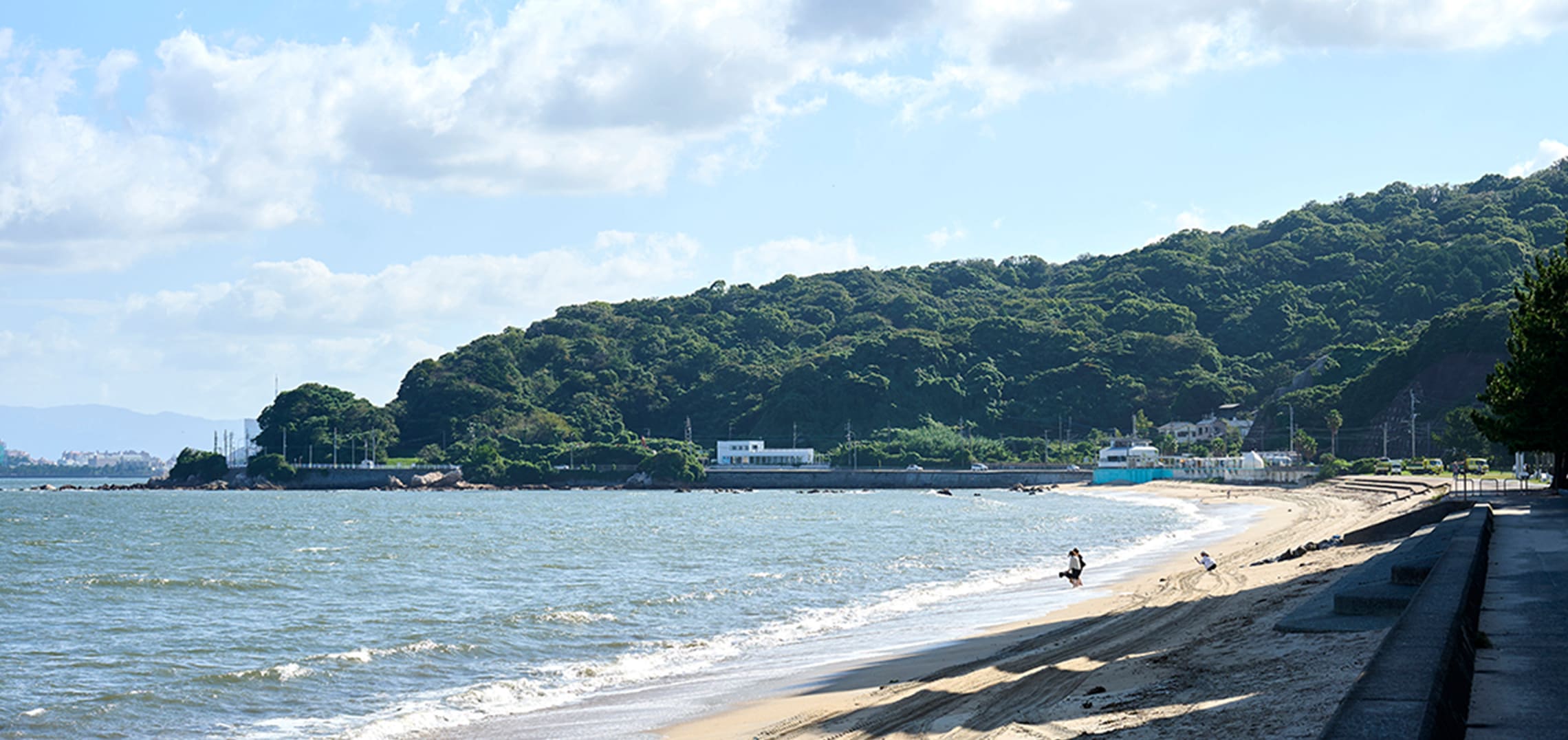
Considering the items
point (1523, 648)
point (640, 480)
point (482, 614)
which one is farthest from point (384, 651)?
point (640, 480)

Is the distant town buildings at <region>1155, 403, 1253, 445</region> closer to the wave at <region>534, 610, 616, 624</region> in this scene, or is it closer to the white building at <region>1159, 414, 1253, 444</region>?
the white building at <region>1159, 414, 1253, 444</region>

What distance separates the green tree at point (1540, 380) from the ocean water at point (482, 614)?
11456 millimetres

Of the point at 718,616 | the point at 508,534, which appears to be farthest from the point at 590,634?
the point at 508,534

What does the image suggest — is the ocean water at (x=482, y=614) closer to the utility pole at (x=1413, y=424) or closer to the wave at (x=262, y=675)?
the wave at (x=262, y=675)

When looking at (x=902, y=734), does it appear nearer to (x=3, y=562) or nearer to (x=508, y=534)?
(x=3, y=562)

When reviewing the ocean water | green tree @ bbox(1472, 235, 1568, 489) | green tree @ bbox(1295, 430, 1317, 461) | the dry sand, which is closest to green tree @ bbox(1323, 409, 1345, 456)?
green tree @ bbox(1295, 430, 1317, 461)

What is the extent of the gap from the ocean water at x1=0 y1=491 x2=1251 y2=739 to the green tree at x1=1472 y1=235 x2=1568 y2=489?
451 inches

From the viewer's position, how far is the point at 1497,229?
182 m

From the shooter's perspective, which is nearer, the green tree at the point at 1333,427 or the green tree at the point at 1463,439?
the green tree at the point at 1463,439

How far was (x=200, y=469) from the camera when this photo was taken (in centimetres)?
18312

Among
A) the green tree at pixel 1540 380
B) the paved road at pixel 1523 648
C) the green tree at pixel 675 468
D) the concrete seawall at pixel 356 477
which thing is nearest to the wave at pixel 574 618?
the paved road at pixel 1523 648

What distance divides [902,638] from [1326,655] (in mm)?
11212

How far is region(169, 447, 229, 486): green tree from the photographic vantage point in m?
182

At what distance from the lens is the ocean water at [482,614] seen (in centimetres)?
1672
